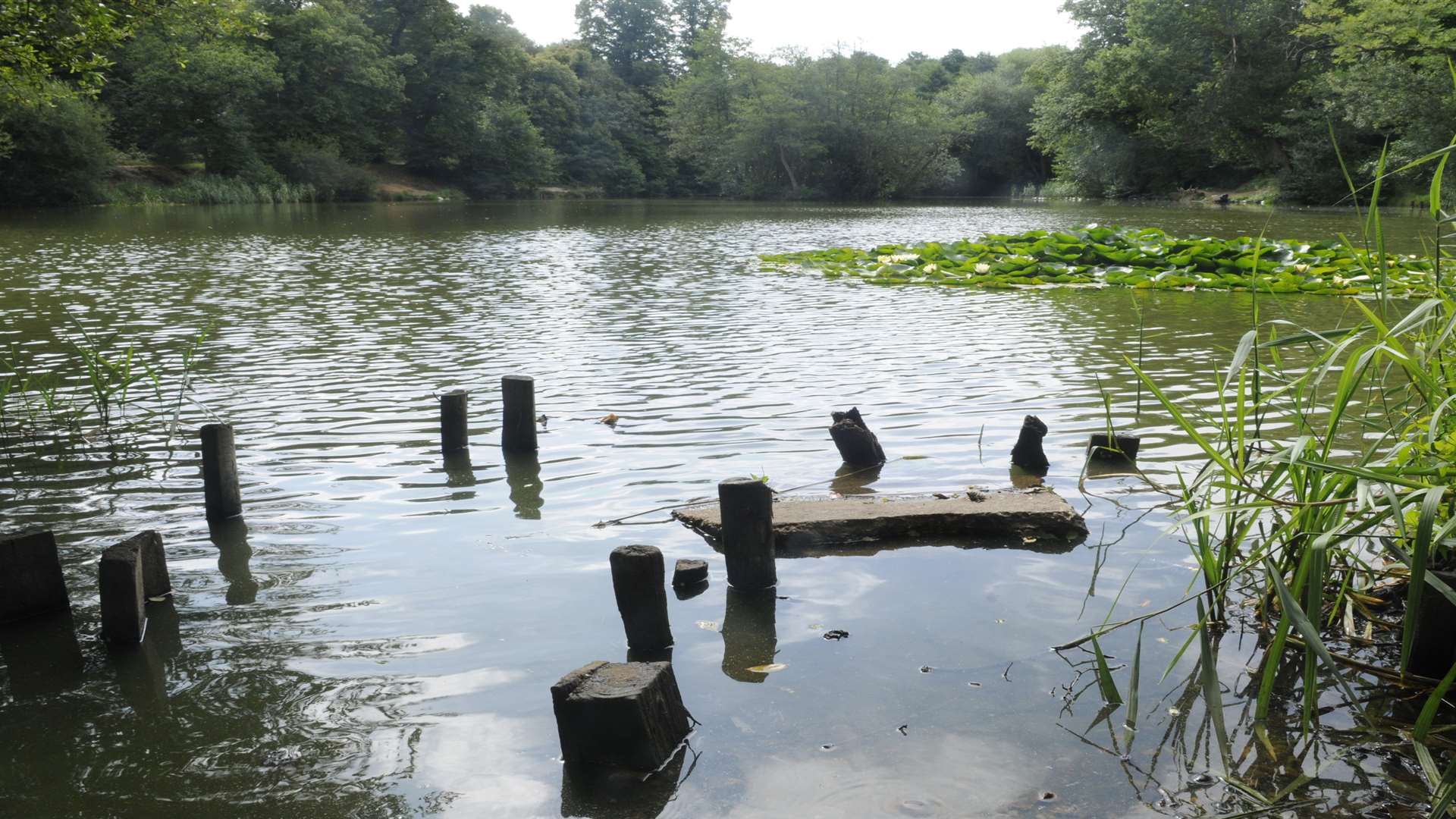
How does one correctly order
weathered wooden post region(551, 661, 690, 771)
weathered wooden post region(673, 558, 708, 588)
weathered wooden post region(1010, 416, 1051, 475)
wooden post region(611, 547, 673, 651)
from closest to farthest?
weathered wooden post region(551, 661, 690, 771)
wooden post region(611, 547, 673, 651)
weathered wooden post region(673, 558, 708, 588)
weathered wooden post region(1010, 416, 1051, 475)

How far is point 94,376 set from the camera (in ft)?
22.0

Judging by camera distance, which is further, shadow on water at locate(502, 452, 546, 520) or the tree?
the tree

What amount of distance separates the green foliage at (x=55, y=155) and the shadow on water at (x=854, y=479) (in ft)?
123

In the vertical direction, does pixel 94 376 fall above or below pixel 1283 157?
below

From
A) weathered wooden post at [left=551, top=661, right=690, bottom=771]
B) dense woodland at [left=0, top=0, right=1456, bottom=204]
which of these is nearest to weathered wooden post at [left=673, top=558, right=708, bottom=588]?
weathered wooden post at [left=551, top=661, right=690, bottom=771]

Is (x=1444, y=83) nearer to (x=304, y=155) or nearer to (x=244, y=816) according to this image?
(x=244, y=816)

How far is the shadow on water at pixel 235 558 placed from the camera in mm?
4445

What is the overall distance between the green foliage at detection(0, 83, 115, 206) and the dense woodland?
8cm

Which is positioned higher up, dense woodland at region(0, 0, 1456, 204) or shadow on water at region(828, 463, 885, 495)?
dense woodland at region(0, 0, 1456, 204)

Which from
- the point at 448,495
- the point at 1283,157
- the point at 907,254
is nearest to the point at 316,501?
the point at 448,495

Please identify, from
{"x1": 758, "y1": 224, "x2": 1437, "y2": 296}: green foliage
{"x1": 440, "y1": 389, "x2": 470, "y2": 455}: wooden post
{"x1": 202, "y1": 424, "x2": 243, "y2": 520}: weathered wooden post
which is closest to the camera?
{"x1": 202, "y1": 424, "x2": 243, "y2": 520}: weathered wooden post

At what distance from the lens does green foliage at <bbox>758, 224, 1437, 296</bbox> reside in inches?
569

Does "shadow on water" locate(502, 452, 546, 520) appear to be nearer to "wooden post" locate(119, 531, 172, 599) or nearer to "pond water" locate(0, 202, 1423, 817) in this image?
"pond water" locate(0, 202, 1423, 817)

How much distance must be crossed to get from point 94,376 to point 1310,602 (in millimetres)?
6766
